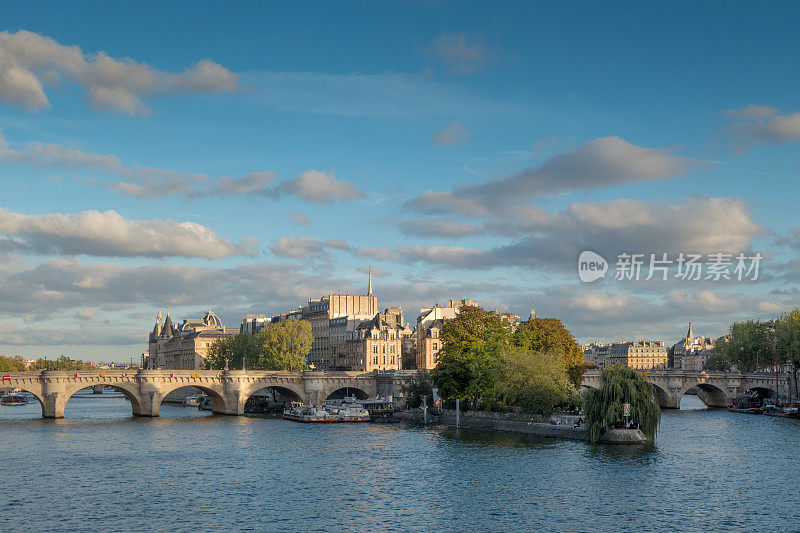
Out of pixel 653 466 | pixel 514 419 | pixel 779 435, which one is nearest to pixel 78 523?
pixel 653 466

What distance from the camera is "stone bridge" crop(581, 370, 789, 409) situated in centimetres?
13800

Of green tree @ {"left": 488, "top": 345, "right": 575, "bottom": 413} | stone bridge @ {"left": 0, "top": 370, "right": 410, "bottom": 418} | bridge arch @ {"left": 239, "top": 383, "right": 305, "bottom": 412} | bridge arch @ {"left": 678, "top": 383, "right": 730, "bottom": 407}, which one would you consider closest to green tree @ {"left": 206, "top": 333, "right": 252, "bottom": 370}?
bridge arch @ {"left": 239, "top": 383, "right": 305, "bottom": 412}

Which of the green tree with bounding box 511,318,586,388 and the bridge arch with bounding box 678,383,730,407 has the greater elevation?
→ the green tree with bounding box 511,318,586,388

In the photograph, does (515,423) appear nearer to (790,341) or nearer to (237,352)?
(790,341)

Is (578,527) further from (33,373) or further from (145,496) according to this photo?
(33,373)

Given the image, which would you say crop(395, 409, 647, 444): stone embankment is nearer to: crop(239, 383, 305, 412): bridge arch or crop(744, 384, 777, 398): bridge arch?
crop(239, 383, 305, 412): bridge arch

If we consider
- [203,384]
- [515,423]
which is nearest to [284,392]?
[203,384]

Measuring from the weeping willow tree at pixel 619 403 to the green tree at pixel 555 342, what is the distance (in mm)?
33889

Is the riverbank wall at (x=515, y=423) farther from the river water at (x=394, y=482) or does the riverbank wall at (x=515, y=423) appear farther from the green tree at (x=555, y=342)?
the green tree at (x=555, y=342)

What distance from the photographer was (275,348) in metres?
150

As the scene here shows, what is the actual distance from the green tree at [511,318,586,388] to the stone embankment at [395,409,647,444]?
15418mm

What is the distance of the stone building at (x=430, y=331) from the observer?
173 metres

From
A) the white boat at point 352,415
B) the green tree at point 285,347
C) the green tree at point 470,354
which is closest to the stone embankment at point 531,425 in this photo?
the green tree at point 470,354

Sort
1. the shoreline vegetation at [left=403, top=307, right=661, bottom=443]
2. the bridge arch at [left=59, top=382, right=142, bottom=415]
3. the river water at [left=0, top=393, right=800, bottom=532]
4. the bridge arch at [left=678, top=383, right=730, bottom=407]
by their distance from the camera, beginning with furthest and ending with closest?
the bridge arch at [left=678, top=383, right=730, bottom=407]
the bridge arch at [left=59, top=382, right=142, bottom=415]
the shoreline vegetation at [left=403, top=307, right=661, bottom=443]
the river water at [left=0, top=393, right=800, bottom=532]
